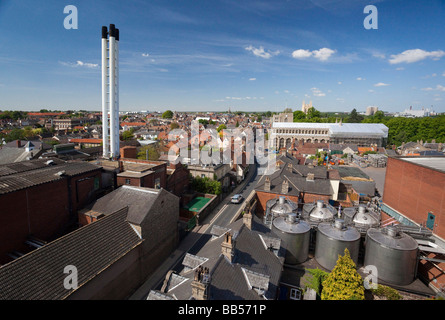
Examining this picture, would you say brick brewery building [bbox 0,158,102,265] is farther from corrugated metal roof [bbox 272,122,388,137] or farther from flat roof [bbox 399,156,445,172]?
corrugated metal roof [bbox 272,122,388,137]

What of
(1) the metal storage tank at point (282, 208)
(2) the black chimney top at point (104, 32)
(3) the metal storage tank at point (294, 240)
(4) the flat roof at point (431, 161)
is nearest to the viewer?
(3) the metal storage tank at point (294, 240)

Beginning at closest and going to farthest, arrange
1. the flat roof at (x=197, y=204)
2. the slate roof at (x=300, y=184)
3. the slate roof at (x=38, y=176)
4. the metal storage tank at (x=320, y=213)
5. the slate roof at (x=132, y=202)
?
the slate roof at (x=38, y=176) < the slate roof at (x=132, y=202) < the metal storage tank at (x=320, y=213) < the slate roof at (x=300, y=184) < the flat roof at (x=197, y=204)

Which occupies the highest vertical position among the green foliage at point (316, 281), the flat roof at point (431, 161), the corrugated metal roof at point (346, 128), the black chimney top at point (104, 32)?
the black chimney top at point (104, 32)

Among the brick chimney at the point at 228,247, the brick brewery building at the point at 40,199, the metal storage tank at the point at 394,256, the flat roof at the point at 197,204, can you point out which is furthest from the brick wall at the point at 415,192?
the brick brewery building at the point at 40,199

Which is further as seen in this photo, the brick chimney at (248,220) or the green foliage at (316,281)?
the brick chimney at (248,220)

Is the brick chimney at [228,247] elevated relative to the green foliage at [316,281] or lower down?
elevated

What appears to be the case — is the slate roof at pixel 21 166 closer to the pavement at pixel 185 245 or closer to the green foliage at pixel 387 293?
the pavement at pixel 185 245

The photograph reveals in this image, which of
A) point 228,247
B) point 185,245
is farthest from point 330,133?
point 228,247
